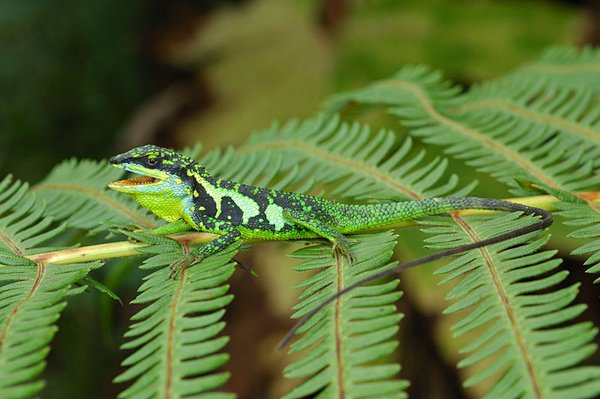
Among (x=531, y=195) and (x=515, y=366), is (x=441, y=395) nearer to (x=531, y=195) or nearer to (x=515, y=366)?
(x=531, y=195)

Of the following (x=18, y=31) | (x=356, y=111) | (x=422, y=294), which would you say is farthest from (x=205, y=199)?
(x=18, y=31)

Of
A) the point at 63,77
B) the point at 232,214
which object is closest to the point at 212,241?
the point at 232,214

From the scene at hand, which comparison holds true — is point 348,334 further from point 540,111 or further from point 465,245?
point 540,111

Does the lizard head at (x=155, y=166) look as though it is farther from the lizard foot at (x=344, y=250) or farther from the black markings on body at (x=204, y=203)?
the lizard foot at (x=344, y=250)

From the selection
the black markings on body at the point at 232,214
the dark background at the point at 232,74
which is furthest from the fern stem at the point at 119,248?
the dark background at the point at 232,74

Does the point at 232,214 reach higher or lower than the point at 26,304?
higher
